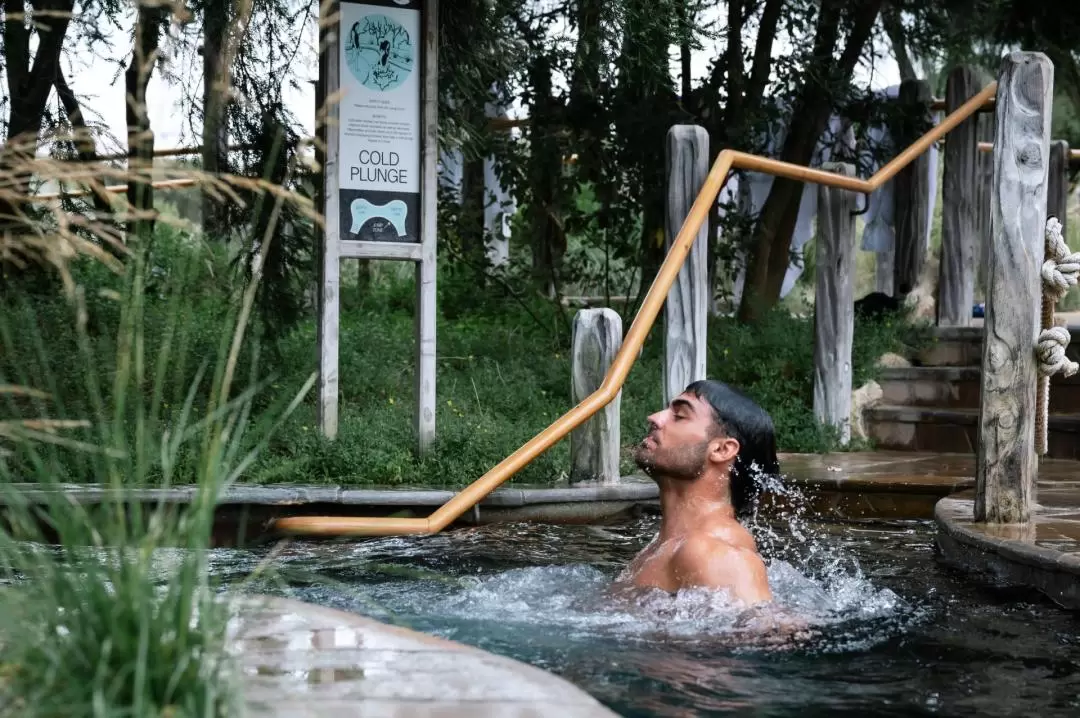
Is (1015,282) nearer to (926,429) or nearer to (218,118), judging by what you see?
(926,429)

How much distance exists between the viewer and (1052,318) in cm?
563

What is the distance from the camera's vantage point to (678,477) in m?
4.18

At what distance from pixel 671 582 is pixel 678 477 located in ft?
1.06

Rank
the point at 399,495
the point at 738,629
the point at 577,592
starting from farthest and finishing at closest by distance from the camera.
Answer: the point at 399,495 < the point at 577,592 < the point at 738,629

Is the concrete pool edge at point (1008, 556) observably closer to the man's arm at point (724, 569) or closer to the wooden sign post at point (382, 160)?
the man's arm at point (724, 569)

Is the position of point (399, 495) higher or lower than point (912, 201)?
lower

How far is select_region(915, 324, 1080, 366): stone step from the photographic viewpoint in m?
9.12

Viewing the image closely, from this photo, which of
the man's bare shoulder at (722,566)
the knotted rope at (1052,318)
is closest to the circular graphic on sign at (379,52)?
the knotted rope at (1052,318)

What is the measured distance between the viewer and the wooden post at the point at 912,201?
10.3 m

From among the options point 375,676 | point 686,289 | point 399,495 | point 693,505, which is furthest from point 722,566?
point 686,289

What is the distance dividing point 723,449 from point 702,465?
0.27 feet

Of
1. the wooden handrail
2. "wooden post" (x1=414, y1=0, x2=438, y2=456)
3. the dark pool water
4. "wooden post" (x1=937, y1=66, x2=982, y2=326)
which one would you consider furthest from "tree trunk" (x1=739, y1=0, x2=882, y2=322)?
the dark pool water

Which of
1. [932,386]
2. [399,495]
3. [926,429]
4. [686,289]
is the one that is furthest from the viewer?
[932,386]

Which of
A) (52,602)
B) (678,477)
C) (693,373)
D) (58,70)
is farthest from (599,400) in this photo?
(58,70)
